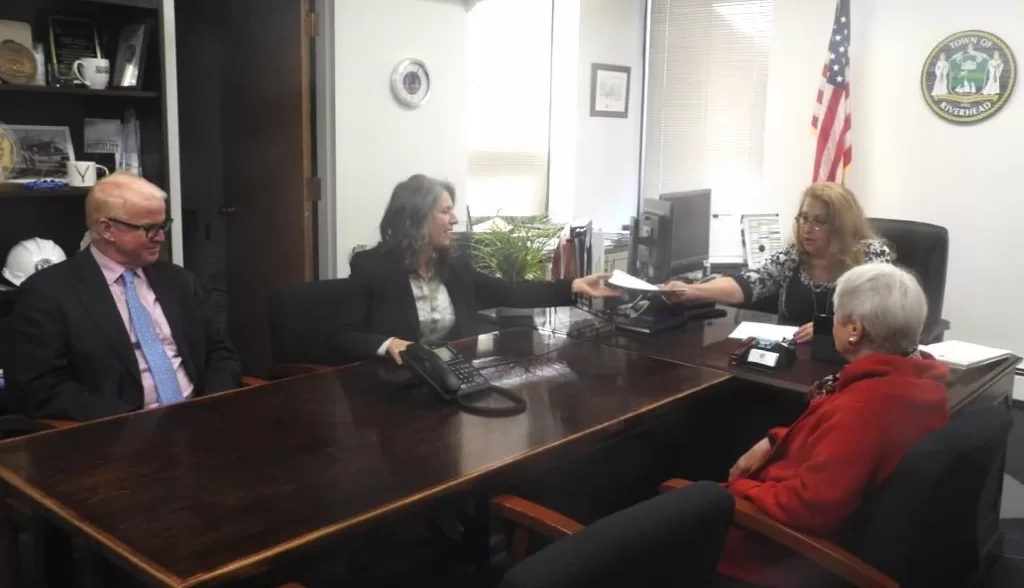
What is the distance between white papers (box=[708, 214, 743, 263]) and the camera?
4.51 metres

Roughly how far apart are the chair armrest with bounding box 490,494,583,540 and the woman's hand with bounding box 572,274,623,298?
1372 mm

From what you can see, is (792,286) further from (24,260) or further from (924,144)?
(24,260)

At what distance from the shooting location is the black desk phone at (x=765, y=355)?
7.80 ft

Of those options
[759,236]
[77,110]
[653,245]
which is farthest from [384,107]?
[759,236]

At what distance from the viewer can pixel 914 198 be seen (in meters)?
4.54

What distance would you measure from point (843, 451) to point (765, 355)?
0.72 m

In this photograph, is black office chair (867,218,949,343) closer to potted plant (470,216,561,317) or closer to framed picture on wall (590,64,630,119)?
potted plant (470,216,561,317)

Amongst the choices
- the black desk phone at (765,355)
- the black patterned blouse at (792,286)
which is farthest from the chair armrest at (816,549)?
the black patterned blouse at (792,286)

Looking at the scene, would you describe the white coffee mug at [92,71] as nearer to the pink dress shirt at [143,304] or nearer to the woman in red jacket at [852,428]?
the pink dress shirt at [143,304]

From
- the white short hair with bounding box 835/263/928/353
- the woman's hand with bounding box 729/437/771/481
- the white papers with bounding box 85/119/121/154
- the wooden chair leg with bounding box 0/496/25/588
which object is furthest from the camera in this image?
the white papers with bounding box 85/119/121/154

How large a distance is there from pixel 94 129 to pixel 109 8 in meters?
0.44

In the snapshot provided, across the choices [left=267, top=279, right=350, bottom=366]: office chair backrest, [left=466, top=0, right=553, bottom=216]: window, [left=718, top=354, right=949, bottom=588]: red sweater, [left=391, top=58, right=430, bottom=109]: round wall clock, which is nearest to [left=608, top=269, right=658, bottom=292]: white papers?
[left=267, top=279, right=350, bottom=366]: office chair backrest

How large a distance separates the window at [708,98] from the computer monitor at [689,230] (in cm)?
143

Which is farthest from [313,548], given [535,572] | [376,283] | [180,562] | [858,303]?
[376,283]
